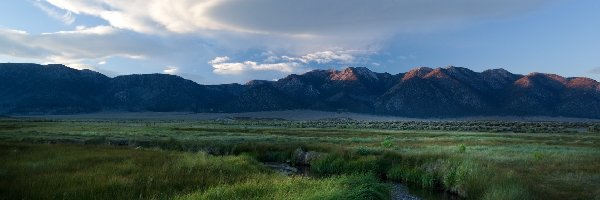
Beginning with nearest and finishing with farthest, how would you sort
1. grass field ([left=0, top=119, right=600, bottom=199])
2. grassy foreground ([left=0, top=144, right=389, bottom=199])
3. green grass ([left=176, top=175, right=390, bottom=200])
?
green grass ([left=176, top=175, right=390, bottom=200]) → grassy foreground ([left=0, top=144, right=389, bottom=199]) → grass field ([left=0, top=119, right=600, bottom=199])

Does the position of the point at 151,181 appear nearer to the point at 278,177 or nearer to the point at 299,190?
the point at 278,177

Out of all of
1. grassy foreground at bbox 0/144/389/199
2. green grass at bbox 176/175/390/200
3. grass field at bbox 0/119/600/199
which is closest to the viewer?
green grass at bbox 176/175/390/200

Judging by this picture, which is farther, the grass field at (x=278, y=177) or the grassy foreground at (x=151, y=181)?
the grass field at (x=278, y=177)

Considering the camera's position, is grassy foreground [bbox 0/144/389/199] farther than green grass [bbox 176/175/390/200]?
Yes

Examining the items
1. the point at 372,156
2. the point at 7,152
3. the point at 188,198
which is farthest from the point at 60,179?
the point at 372,156

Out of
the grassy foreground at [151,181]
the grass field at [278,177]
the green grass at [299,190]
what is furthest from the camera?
the grass field at [278,177]

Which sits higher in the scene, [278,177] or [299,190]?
[299,190]

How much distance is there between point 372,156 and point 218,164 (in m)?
13.4

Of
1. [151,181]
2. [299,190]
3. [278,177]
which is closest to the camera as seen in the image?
[299,190]

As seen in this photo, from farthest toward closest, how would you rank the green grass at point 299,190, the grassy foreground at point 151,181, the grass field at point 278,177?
the grass field at point 278,177 → the grassy foreground at point 151,181 → the green grass at point 299,190

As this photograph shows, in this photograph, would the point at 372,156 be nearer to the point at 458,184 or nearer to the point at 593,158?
the point at 458,184

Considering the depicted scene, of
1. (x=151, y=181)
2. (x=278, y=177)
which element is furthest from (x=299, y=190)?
(x=151, y=181)

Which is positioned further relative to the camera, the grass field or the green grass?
the grass field

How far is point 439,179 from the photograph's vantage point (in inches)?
1118
